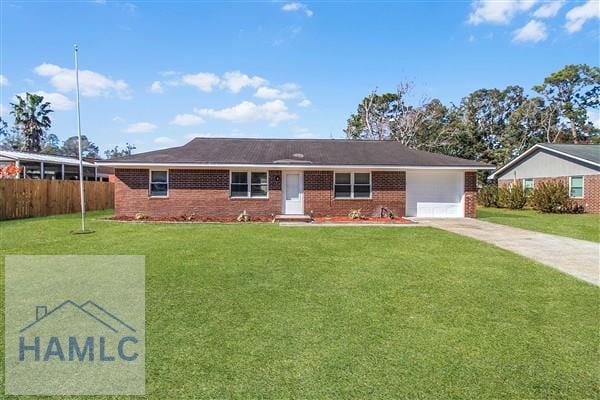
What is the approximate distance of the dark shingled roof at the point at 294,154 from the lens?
54.6 feet

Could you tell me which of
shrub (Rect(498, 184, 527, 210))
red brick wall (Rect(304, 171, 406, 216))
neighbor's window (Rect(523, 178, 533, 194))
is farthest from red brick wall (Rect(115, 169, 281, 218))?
neighbor's window (Rect(523, 178, 533, 194))

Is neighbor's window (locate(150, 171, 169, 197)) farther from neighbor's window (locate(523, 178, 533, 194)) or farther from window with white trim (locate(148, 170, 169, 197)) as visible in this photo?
neighbor's window (locate(523, 178, 533, 194))

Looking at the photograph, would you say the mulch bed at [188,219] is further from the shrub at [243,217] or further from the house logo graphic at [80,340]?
the house logo graphic at [80,340]

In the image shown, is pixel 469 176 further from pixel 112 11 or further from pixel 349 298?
pixel 112 11

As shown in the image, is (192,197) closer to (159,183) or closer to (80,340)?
(159,183)

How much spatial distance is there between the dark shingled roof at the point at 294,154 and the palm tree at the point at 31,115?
3632 centimetres

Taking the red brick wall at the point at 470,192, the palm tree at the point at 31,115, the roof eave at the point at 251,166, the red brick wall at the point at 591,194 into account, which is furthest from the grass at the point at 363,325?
the palm tree at the point at 31,115

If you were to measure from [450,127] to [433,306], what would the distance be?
127 feet

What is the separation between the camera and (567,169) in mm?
23578

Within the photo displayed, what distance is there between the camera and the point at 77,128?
12250 millimetres

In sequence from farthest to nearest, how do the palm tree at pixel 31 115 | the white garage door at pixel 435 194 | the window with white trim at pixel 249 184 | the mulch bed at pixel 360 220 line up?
the palm tree at pixel 31 115, the white garage door at pixel 435 194, the window with white trim at pixel 249 184, the mulch bed at pixel 360 220

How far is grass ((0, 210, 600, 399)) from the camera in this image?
3.21 metres

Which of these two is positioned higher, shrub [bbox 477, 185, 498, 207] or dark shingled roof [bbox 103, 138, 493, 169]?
dark shingled roof [bbox 103, 138, 493, 169]

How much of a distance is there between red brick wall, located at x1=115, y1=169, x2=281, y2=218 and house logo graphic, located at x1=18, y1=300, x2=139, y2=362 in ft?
39.4
